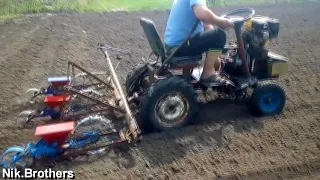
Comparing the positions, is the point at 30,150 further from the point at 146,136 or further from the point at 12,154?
the point at 146,136

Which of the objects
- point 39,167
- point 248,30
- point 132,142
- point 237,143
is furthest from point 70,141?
point 248,30

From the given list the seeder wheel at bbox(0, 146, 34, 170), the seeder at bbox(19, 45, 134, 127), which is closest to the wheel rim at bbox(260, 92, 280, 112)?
the seeder at bbox(19, 45, 134, 127)

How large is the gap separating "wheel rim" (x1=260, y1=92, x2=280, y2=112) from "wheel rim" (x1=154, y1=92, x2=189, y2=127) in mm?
1076

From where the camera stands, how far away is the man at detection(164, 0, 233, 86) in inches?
176

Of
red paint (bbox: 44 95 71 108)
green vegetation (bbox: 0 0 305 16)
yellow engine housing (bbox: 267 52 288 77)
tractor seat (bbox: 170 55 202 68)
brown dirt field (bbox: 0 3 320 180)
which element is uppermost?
green vegetation (bbox: 0 0 305 16)

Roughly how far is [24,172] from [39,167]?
0.15 meters

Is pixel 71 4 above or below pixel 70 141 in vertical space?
above

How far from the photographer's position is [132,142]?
166 inches

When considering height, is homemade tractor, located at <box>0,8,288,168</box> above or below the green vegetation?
below

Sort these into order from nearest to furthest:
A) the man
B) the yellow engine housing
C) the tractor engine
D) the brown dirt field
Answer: the brown dirt field
the man
the tractor engine
the yellow engine housing

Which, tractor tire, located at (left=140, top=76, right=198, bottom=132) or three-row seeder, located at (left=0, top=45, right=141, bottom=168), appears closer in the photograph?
three-row seeder, located at (left=0, top=45, right=141, bottom=168)

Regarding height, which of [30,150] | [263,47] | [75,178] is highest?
[263,47]

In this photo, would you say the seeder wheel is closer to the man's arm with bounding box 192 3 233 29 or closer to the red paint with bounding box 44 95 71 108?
the red paint with bounding box 44 95 71 108

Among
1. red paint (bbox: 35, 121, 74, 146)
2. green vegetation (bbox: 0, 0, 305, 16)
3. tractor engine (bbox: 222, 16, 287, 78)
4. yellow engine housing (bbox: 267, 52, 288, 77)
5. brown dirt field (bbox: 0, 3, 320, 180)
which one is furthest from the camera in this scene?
green vegetation (bbox: 0, 0, 305, 16)
